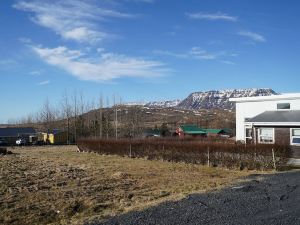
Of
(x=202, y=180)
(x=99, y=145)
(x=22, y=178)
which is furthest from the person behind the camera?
(x=99, y=145)

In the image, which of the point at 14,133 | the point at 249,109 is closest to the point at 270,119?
the point at 249,109

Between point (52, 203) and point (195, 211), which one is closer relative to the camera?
point (195, 211)

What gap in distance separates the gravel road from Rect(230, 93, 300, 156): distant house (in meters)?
12.1

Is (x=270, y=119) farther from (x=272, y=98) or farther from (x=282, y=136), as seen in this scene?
(x=272, y=98)

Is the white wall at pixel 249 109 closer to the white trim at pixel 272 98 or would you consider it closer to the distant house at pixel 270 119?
the distant house at pixel 270 119

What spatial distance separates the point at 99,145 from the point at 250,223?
31048mm

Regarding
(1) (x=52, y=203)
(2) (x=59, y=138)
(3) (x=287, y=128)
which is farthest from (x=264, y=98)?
(2) (x=59, y=138)

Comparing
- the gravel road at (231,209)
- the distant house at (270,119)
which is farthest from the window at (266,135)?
the gravel road at (231,209)

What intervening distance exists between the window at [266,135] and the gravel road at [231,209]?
1324 cm

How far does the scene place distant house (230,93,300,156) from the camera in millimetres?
25344

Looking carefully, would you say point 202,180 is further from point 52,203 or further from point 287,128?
point 287,128

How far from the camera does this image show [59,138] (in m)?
81.3

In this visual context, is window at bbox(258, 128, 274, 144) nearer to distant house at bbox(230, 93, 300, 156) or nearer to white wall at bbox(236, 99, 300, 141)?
distant house at bbox(230, 93, 300, 156)

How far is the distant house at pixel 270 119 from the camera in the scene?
83.1 feet
